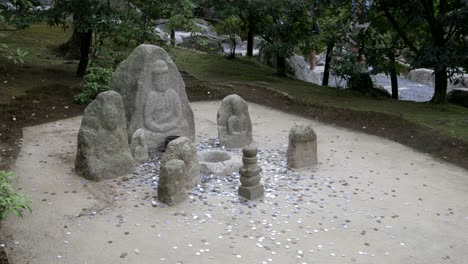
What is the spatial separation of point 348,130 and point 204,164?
17.8ft

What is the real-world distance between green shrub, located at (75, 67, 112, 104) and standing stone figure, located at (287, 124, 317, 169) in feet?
A: 21.3

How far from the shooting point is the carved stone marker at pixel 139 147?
10633 mm

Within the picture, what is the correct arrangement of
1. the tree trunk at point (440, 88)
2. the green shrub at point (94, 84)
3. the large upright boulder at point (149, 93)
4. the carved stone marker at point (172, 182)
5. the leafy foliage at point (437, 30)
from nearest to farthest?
1. the carved stone marker at point (172, 182)
2. the large upright boulder at point (149, 93)
3. the green shrub at point (94, 84)
4. the leafy foliage at point (437, 30)
5. the tree trunk at point (440, 88)

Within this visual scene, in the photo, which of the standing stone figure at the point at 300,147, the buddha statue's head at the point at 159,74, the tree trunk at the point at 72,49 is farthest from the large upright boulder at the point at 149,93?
the tree trunk at the point at 72,49

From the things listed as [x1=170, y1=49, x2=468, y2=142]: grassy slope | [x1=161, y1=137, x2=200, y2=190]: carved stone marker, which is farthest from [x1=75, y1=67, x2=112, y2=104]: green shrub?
[x1=161, y1=137, x2=200, y2=190]: carved stone marker

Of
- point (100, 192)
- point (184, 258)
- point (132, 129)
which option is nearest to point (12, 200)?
point (184, 258)

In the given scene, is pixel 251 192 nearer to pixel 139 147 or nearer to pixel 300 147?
pixel 300 147

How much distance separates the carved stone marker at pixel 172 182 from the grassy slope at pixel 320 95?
740cm

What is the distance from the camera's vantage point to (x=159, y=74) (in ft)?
37.2

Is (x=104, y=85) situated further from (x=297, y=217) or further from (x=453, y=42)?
(x=453, y=42)

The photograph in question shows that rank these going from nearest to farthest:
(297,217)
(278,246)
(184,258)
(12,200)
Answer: (12,200), (184,258), (278,246), (297,217)

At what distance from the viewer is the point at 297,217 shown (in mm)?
8500

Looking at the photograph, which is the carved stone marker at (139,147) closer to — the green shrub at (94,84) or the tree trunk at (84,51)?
the green shrub at (94,84)

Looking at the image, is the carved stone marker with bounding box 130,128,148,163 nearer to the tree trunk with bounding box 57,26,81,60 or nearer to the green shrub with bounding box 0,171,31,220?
the green shrub with bounding box 0,171,31,220
